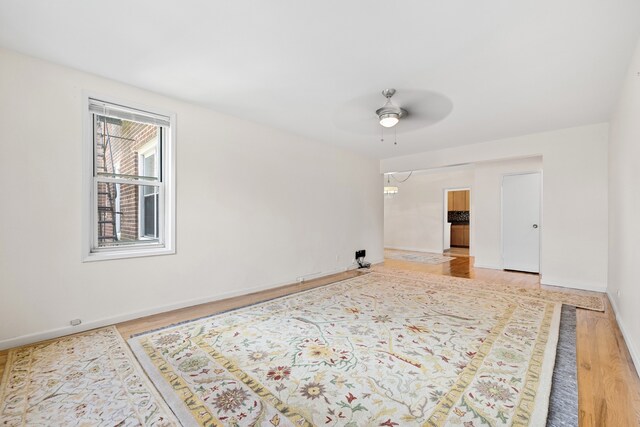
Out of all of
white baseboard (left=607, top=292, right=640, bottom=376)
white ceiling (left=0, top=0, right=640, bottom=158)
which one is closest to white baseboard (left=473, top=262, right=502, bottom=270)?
white baseboard (left=607, top=292, right=640, bottom=376)

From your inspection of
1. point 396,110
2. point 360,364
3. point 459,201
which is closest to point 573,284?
point 396,110

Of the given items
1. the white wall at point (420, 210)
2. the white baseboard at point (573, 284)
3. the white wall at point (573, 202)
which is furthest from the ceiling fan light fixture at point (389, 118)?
the white wall at point (420, 210)

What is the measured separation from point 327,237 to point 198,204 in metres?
2.51

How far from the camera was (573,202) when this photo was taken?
430 cm

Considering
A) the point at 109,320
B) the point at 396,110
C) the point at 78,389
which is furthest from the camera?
the point at 396,110

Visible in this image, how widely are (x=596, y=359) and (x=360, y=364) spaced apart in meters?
1.85

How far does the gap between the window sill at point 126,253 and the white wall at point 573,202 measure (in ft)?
17.9

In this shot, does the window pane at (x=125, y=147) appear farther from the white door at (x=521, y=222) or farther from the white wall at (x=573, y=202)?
the white door at (x=521, y=222)

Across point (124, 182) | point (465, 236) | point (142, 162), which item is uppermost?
point (142, 162)

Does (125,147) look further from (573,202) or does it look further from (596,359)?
(573,202)

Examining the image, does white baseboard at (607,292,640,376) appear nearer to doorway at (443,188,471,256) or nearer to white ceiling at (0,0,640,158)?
white ceiling at (0,0,640,158)

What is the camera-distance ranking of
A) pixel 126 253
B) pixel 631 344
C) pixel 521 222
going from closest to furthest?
pixel 631 344, pixel 126 253, pixel 521 222

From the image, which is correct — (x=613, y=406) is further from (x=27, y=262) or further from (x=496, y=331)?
(x=27, y=262)

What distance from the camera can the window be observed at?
2848 millimetres
